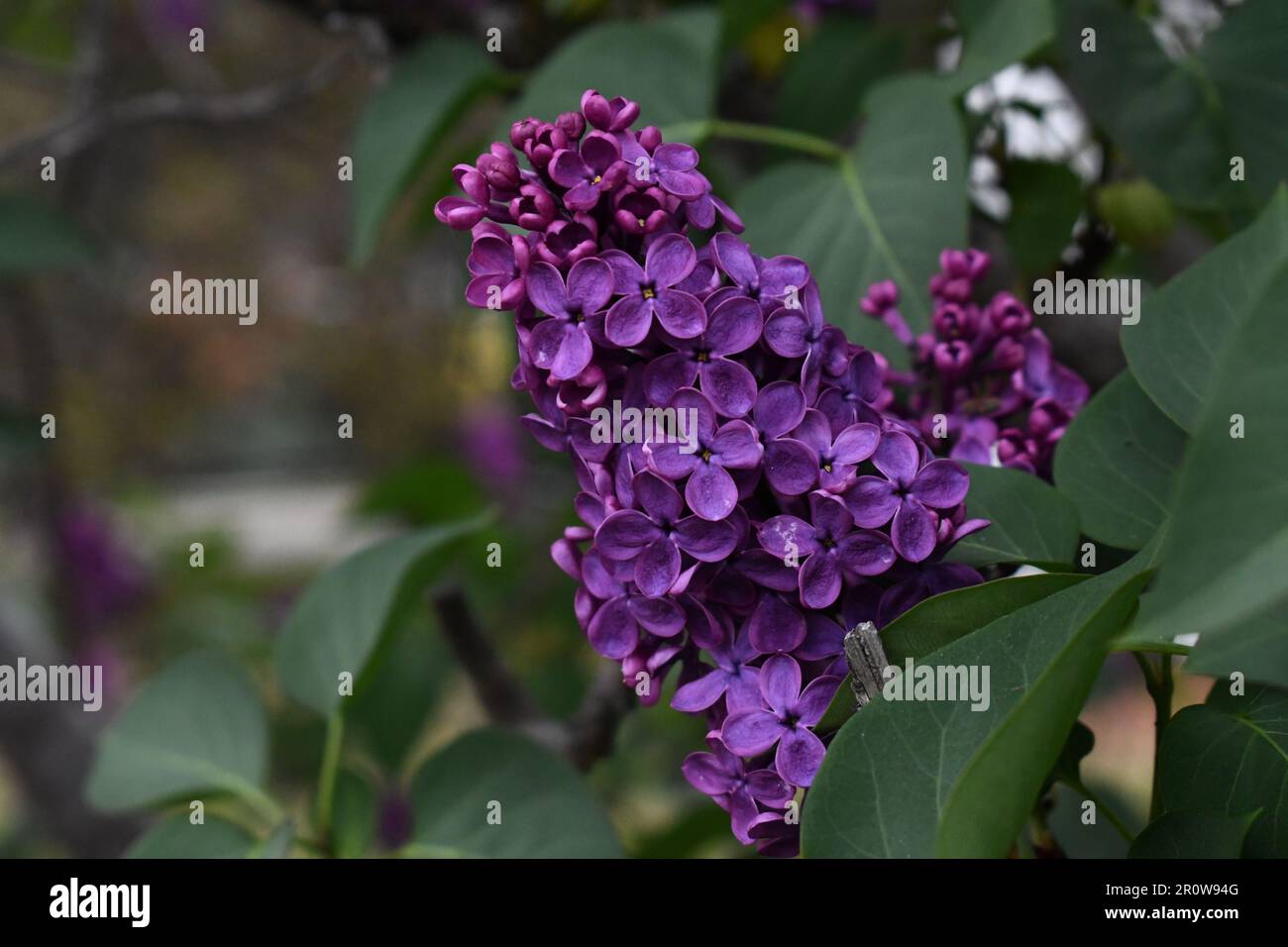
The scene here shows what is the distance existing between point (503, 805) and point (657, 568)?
36 centimetres

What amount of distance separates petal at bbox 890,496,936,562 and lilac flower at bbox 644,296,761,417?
0.07 metres

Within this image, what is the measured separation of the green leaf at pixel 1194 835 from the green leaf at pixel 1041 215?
48 cm

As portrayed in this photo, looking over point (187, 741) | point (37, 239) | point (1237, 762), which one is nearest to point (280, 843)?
point (187, 741)

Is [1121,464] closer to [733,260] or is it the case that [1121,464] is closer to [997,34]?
[733,260]

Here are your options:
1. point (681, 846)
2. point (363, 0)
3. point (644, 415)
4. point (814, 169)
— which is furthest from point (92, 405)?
point (644, 415)

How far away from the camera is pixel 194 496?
19.5 feet

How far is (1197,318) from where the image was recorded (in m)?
0.47

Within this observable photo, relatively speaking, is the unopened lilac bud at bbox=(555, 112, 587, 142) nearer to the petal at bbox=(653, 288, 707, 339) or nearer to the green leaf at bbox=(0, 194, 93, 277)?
the petal at bbox=(653, 288, 707, 339)

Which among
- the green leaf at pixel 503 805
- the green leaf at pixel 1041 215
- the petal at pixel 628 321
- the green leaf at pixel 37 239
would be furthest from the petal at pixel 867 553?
the green leaf at pixel 37 239

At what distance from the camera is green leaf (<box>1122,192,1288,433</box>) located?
0.46m

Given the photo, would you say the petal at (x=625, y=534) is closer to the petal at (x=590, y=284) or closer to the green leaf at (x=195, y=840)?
the petal at (x=590, y=284)

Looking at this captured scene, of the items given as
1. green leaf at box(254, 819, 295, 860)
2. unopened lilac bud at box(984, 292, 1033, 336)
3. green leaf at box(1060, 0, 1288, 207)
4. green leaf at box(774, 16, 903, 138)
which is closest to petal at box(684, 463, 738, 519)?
unopened lilac bud at box(984, 292, 1033, 336)

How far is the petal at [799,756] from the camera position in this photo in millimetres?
417
